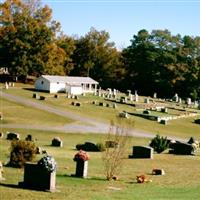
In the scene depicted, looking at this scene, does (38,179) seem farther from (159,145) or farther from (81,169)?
(159,145)

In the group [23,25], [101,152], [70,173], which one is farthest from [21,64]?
[70,173]

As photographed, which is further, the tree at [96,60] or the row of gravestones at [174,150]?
the tree at [96,60]

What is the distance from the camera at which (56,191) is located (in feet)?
65.3

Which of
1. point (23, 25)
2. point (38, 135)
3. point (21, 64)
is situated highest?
point (23, 25)

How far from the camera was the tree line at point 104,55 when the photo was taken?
99.1 metres

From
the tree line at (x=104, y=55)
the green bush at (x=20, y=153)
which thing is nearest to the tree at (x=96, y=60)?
the tree line at (x=104, y=55)

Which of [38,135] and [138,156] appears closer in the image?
[138,156]

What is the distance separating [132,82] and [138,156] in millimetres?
86702

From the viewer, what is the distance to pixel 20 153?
25.7 m

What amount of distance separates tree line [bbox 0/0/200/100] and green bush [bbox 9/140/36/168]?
72220 mm

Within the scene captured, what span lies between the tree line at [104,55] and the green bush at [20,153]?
237 feet

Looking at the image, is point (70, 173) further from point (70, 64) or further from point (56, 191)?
point (70, 64)

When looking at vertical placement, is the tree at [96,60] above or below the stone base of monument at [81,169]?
above

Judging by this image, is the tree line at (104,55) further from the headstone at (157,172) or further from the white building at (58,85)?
the headstone at (157,172)
